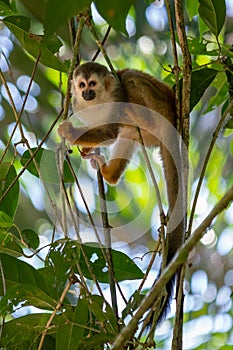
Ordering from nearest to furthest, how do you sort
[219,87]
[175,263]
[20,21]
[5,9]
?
[175,263]
[20,21]
[5,9]
[219,87]

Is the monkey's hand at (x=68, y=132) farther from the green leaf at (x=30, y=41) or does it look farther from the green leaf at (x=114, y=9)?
the green leaf at (x=114, y=9)

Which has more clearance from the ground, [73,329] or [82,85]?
[82,85]

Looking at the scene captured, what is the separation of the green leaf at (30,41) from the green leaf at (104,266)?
1.88 feet

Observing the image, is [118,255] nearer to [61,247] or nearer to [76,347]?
[61,247]

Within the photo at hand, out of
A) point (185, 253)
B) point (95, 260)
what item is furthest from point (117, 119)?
point (185, 253)

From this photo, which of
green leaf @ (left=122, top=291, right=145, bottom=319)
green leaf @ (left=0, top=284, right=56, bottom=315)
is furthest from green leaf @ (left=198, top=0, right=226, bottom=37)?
green leaf @ (left=0, top=284, right=56, bottom=315)

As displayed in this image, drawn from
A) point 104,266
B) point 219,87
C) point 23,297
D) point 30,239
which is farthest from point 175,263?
point 219,87

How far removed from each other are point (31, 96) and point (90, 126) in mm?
2760

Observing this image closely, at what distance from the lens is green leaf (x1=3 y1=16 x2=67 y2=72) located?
69.6 inches

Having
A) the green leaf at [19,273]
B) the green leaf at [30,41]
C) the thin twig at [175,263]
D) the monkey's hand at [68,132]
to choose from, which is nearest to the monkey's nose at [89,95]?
the monkey's hand at [68,132]

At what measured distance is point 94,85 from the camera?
292 cm

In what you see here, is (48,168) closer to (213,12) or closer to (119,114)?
(213,12)

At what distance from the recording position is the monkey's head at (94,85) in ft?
9.59

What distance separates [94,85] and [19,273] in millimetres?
1519
